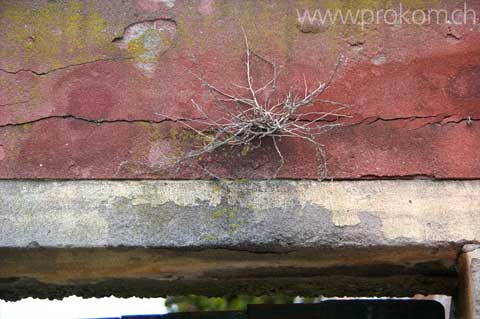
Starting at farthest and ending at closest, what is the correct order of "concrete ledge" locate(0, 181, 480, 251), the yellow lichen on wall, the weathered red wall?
the yellow lichen on wall
the weathered red wall
"concrete ledge" locate(0, 181, 480, 251)

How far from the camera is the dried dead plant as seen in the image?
3070 mm

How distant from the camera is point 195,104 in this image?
321 cm

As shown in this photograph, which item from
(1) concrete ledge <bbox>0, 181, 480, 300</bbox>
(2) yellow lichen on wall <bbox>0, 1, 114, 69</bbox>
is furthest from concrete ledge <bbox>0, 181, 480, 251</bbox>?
(2) yellow lichen on wall <bbox>0, 1, 114, 69</bbox>

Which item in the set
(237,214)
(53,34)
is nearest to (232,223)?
(237,214)

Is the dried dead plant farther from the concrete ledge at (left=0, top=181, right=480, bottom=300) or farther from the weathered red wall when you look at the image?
the concrete ledge at (left=0, top=181, right=480, bottom=300)

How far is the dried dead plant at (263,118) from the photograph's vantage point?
10.1 ft

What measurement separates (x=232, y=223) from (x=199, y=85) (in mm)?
598

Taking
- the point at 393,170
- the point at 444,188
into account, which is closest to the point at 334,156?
the point at 393,170

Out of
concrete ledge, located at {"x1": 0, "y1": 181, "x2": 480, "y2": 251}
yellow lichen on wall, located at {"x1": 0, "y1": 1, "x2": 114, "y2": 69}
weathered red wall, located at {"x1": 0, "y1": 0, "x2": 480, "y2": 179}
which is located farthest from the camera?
yellow lichen on wall, located at {"x1": 0, "y1": 1, "x2": 114, "y2": 69}

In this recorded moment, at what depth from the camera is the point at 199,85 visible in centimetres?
325

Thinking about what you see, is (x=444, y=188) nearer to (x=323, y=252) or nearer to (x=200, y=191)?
(x=323, y=252)

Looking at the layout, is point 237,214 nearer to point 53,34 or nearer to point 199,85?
point 199,85

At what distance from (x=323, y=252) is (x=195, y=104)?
0.77m

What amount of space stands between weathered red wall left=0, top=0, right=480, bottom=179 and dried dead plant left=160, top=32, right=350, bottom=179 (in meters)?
0.03
